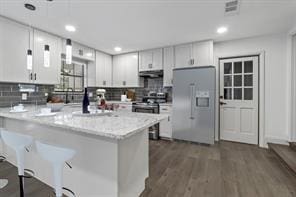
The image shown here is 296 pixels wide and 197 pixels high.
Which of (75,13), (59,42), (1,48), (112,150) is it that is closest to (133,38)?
(75,13)

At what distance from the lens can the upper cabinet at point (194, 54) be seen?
11.4 ft

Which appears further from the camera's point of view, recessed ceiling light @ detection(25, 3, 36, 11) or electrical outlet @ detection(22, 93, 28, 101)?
electrical outlet @ detection(22, 93, 28, 101)

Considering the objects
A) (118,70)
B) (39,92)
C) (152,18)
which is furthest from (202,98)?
(39,92)

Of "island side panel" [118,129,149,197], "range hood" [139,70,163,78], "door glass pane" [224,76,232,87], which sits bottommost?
"island side panel" [118,129,149,197]

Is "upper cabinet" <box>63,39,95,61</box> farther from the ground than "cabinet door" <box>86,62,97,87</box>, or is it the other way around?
"upper cabinet" <box>63,39,95,61</box>

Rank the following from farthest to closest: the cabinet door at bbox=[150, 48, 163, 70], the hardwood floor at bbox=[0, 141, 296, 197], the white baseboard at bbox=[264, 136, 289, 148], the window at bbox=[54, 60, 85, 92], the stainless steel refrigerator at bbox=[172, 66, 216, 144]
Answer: the cabinet door at bbox=[150, 48, 163, 70], the window at bbox=[54, 60, 85, 92], the stainless steel refrigerator at bbox=[172, 66, 216, 144], the white baseboard at bbox=[264, 136, 289, 148], the hardwood floor at bbox=[0, 141, 296, 197]

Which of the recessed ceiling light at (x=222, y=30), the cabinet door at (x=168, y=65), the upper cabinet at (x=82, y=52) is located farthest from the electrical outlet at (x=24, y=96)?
the recessed ceiling light at (x=222, y=30)

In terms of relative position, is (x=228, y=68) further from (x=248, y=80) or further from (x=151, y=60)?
(x=151, y=60)

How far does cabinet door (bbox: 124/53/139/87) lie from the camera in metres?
4.48

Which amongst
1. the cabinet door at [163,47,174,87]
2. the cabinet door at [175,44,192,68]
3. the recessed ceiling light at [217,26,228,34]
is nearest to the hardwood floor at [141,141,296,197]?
the cabinet door at [163,47,174,87]

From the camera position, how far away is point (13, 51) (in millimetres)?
2598

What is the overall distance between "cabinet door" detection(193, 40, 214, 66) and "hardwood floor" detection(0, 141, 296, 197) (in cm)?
197

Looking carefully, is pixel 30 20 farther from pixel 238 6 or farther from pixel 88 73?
pixel 238 6

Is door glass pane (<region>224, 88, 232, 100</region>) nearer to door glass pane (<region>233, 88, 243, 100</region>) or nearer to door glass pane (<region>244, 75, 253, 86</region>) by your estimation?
door glass pane (<region>233, 88, 243, 100</region>)
